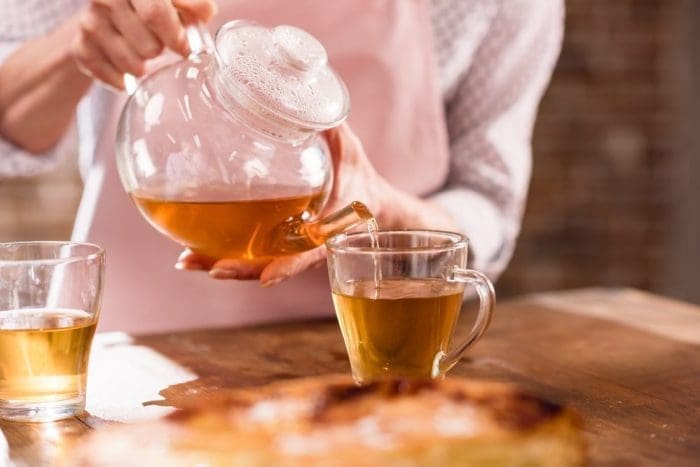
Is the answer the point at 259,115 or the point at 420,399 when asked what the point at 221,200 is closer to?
the point at 259,115

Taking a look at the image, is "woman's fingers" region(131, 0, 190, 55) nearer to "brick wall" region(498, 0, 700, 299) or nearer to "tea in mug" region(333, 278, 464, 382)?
"tea in mug" region(333, 278, 464, 382)

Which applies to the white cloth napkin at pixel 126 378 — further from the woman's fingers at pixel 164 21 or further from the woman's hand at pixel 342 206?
the woman's fingers at pixel 164 21

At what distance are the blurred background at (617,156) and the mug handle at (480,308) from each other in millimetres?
1912

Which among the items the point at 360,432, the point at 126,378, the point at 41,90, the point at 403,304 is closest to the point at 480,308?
the point at 403,304

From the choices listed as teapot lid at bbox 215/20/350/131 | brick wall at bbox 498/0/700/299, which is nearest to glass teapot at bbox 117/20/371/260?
teapot lid at bbox 215/20/350/131

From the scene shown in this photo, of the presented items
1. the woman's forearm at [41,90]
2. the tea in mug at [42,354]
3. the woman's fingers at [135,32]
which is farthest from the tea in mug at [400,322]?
the woman's forearm at [41,90]

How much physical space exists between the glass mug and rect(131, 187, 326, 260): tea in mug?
65 millimetres

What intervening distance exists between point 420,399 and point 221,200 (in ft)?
0.86

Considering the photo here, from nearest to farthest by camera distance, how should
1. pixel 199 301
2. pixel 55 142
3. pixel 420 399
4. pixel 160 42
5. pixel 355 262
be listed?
pixel 420 399 < pixel 355 262 < pixel 160 42 < pixel 199 301 < pixel 55 142

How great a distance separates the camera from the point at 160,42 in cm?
96

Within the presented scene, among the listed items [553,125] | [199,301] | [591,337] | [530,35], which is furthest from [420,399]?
[553,125]

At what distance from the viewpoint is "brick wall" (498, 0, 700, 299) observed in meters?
2.67

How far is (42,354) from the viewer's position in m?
0.78

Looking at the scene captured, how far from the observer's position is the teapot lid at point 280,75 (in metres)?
0.82
